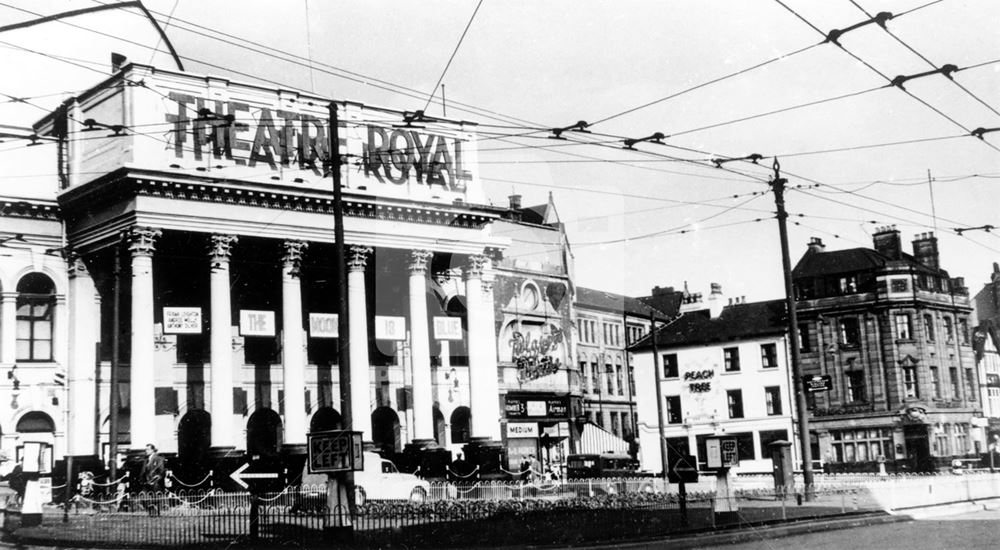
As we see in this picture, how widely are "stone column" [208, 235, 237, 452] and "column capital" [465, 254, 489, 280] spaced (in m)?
11.2

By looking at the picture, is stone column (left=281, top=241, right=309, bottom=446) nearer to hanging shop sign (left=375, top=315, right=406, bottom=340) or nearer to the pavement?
hanging shop sign (left=375, top=315, right=406, bottom=340)

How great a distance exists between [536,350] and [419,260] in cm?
1419

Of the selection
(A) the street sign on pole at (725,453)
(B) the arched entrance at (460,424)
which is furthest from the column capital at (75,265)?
(A) the street sign on pole at (725,453)

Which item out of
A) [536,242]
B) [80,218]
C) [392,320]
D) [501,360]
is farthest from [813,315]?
[80,218]

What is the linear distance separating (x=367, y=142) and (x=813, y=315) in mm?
36794

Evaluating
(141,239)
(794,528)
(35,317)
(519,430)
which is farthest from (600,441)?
(794,528)

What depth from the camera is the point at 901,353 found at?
61.2 metres

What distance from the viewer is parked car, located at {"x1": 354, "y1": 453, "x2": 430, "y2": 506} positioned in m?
29.5

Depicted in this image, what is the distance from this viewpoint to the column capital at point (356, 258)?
3894 cm

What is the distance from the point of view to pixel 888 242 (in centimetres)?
6356

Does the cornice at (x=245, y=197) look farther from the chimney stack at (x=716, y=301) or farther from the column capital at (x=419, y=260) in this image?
the chimney stack at (x=716, y=301)

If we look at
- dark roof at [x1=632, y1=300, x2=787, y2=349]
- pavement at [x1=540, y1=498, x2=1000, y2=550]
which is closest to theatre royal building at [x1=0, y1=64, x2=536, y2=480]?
pavement at [x1=540, y1=498, x2=1000, y2=550]

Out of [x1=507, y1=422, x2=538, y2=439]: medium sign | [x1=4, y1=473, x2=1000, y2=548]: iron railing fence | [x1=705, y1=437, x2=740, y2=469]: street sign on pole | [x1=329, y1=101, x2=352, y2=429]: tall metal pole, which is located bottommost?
[x1=4, y1=473, x2=1000, y2=548]: iron railing fence

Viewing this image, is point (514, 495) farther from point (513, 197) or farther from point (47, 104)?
point (513, 197)
